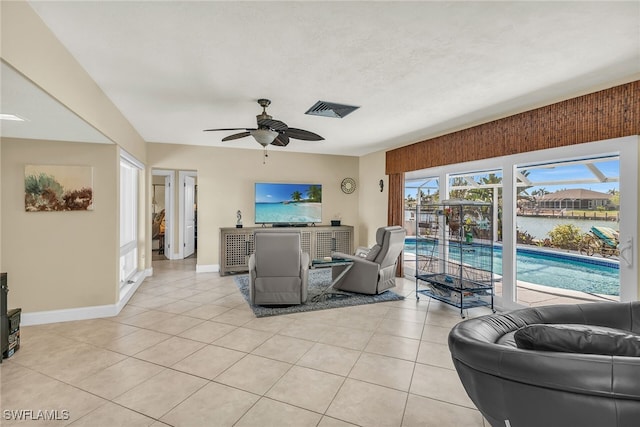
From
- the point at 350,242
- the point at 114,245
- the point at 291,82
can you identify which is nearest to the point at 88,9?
the point at 291,82

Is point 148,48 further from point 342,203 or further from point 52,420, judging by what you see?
point 342,203


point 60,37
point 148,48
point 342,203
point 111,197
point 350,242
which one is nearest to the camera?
point 60,37

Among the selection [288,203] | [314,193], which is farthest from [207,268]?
[314,193]

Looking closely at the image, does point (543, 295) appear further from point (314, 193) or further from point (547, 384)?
point (314, 193)

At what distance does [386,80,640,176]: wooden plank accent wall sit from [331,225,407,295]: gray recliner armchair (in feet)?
4.42

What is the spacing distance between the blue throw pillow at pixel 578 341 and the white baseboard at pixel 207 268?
218 inches

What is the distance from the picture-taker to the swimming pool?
296 cm

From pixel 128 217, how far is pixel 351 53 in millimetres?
4346

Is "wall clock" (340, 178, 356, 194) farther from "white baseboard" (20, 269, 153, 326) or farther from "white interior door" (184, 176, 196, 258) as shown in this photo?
"white baseboard" (20, 269, 153, 326)

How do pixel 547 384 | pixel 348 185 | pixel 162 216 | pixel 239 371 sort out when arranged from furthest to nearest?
pixel 162 216 < pixel 348 185 < pixel 239 371 < pixel 547 384

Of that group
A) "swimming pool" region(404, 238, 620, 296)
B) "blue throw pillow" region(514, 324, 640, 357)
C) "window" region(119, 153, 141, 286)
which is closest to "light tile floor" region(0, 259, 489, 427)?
"blue throw pillow" region(514, 324, 640, 357)

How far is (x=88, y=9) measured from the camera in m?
1.78

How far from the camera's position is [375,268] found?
173 inches

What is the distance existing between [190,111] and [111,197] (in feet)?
4.47
